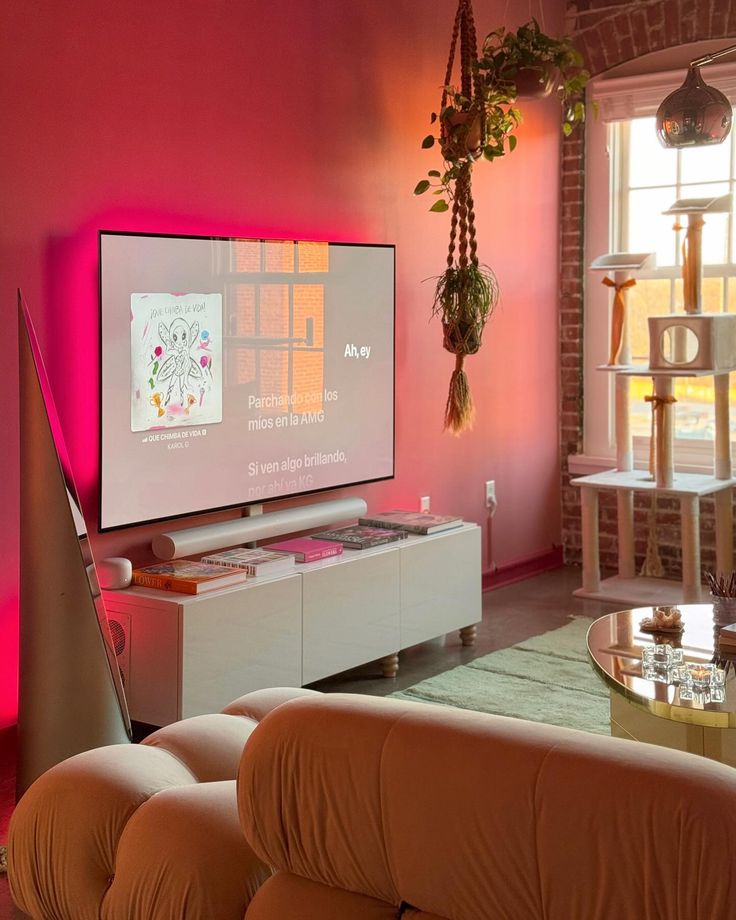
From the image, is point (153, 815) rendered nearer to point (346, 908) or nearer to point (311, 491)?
point (346, 908)

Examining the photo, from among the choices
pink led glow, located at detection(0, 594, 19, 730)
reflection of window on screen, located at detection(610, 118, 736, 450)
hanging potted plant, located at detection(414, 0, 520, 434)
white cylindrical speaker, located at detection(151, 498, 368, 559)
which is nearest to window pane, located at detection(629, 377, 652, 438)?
reflection of window on screen, located at detection(610, 118, 736, 450)

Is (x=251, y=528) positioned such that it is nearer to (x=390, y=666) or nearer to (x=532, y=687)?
(x=390, y=666)

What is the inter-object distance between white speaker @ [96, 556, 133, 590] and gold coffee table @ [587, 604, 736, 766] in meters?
1.47

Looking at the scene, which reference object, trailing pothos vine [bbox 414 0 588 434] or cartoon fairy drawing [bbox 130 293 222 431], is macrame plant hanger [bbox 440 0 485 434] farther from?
cartoon fairy drawing [bbox 130 293 222 431]

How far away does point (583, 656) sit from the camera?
14.9ft

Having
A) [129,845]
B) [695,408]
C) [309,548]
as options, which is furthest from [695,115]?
[129,845]

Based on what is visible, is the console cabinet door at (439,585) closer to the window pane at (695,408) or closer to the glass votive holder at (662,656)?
the glass votive holder at (662,656)

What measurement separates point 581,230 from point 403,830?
5.31 meters

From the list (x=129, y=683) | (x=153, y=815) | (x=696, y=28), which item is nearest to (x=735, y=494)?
(x=696, y=28)

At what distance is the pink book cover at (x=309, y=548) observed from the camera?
4.11m

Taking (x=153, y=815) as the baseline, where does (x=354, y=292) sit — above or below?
above

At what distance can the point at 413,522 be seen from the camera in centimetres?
467

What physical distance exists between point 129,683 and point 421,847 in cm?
257

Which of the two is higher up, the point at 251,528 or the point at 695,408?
the point at 695,408
